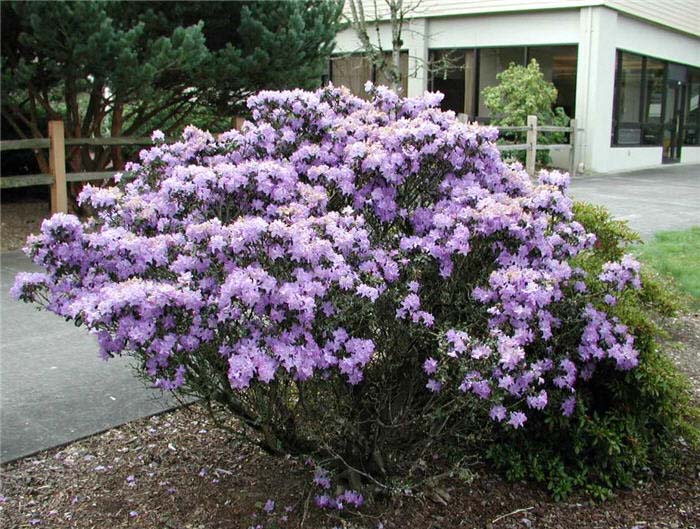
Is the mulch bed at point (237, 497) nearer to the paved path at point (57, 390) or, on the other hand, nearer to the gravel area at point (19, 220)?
the paved path at point (57, 390)

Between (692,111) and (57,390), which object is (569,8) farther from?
(57,390)

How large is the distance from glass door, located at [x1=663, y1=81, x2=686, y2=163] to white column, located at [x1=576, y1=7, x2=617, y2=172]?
485cm

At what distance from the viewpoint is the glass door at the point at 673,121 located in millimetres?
23797

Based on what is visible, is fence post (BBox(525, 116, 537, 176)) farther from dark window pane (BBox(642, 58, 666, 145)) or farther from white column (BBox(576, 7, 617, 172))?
dark window pane (BBox(642, 58, 666, 145))

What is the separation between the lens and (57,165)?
10.2 metres

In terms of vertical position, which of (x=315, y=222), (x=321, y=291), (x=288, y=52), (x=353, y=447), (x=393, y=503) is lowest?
(x=393, y=503)

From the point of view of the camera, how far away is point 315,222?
2760 mm

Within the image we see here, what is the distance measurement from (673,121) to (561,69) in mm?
5978

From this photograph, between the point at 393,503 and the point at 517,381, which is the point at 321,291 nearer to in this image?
the point at 517,381

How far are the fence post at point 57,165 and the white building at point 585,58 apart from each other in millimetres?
10060

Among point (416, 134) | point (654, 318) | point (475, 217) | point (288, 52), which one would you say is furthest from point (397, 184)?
point (288, 52)

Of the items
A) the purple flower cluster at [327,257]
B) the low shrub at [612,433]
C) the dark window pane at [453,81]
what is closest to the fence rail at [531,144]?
the dark window pane at [453,81]

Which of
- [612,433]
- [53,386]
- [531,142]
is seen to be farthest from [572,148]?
[612,433]

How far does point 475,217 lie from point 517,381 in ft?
2.00
